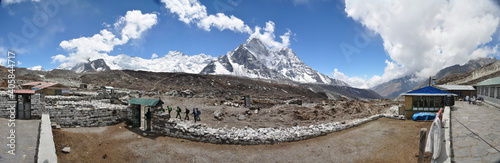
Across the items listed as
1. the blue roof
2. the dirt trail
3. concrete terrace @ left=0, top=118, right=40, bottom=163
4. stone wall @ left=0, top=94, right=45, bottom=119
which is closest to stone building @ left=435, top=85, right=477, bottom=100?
the blue roof

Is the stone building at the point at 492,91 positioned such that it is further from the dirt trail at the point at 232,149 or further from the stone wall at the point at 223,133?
the stone wall at the point at 223,133

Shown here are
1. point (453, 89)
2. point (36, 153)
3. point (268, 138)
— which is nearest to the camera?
point (36, 153)

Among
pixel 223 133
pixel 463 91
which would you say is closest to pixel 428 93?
pixel 223 133

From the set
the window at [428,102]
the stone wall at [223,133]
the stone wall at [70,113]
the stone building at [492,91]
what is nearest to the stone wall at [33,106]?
the stone wall at [70,113]

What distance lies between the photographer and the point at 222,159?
996 cm

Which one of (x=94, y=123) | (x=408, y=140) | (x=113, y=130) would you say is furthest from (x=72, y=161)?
(x=408, y=140)

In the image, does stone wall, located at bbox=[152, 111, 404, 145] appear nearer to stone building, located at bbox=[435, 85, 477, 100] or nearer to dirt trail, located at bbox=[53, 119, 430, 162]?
dirt trail, located at bbox=[53, 119, 430, 162]

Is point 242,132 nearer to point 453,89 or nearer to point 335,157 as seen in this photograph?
point 335,157

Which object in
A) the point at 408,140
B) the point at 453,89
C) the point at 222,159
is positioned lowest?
the point at 222,159

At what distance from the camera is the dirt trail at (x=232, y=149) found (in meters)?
9.59

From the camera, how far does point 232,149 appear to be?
1095 centimetres

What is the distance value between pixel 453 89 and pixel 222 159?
38.3 metres

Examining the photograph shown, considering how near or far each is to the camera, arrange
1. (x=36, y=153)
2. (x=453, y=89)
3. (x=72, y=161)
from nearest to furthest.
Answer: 1. (x=36, y=153)
2. (x=72, y=161)
3. (x=453, y=89)

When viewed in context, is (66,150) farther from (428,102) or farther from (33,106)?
(428,102)
